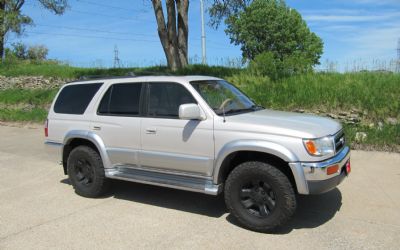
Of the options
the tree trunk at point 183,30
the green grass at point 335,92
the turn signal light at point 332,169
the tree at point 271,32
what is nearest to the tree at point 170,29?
the tree trunk at point 183,30

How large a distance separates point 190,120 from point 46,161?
521cm

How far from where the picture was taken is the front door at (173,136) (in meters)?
5.41

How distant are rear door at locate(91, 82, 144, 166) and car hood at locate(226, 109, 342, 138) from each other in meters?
1.47

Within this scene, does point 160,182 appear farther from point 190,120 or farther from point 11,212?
point 11,212

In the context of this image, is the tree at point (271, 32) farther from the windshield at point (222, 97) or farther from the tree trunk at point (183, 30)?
the windshield at point (222, 97)

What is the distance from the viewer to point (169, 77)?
19.9ft

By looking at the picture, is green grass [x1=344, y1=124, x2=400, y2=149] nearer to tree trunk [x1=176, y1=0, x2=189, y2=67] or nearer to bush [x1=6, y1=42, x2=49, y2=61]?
tree trunk [x1=176, y1=0, x2=189, y2=67]

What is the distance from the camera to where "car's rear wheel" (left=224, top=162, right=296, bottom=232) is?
488 cm

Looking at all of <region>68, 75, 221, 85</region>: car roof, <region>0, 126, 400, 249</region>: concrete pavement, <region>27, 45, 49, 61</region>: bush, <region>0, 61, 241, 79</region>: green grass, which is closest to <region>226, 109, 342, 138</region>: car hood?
<region>68, 75, 221, 85</region>: car roof

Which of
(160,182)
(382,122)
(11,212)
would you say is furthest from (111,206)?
(382,122)

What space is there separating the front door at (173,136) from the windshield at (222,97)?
0.22 meters

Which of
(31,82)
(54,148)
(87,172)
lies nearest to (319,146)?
(87,172)

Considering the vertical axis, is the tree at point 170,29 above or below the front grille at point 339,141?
above

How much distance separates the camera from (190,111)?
5.24 meters
